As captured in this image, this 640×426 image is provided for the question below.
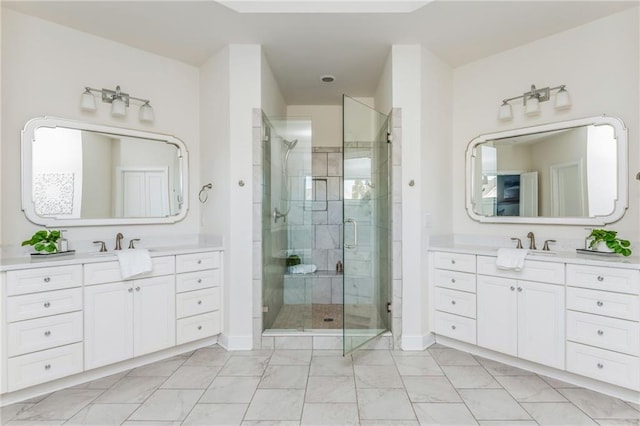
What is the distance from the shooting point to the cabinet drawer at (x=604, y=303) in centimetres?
198

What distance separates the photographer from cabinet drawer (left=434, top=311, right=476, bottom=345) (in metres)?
2.68

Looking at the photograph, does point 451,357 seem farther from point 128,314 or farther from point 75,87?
point 75,87

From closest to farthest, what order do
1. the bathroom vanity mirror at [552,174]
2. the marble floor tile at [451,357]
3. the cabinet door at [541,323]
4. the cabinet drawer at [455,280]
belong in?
the cabinet door at [541,323] → the bathroom vanity mirror at [552,174] → the marble floor tile at [451,357] → the cabinet drawer at [455,280]

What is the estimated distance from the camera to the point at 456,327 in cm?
277

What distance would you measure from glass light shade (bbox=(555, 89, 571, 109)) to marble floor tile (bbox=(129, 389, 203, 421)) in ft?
11.8

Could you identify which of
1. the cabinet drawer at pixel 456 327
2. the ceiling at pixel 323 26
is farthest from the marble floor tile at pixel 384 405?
the ceiling at pixel 323 26

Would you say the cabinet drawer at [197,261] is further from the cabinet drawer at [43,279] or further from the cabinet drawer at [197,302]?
the cabinet drawer at [43,279]

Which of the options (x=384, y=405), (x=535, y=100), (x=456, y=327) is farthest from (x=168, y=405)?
(x=535, y=100)

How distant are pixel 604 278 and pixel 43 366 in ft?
12.3

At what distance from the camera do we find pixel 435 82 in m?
3.06

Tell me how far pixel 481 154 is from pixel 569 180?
0.76 m

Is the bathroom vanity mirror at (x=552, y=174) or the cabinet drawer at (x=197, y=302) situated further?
the cabinet drawer at (x=197, y=302)

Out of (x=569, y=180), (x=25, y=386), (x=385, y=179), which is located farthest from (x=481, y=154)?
(x=25, y=386)

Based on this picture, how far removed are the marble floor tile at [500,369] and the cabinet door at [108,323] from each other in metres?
2.81
